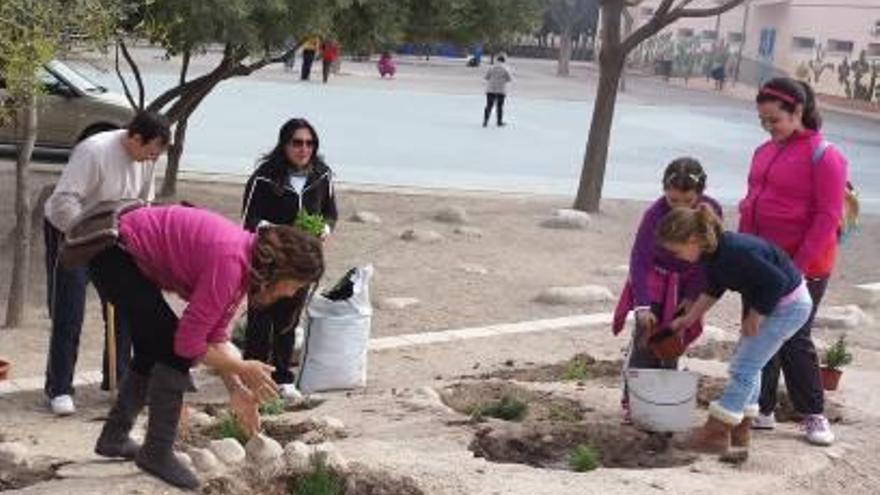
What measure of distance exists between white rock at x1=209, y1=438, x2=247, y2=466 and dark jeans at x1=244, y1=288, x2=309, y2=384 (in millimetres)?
1556

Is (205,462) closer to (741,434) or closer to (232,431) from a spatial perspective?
(232,431)

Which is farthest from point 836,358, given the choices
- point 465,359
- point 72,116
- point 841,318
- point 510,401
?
point 72,116

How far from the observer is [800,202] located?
20.0 ft

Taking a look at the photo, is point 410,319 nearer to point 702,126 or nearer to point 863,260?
point 863,260

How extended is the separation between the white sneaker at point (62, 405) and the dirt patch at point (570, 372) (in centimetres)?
242

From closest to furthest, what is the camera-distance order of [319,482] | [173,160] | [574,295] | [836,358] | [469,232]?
[319,482] < [836,358] < [574,295] < [469,232] < [173,160]

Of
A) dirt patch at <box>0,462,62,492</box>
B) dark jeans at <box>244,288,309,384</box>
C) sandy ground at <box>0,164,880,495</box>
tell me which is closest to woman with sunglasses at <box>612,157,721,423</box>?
sandy ground at <box>0,164,880,495</box>

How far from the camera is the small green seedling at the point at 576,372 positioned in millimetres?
7535

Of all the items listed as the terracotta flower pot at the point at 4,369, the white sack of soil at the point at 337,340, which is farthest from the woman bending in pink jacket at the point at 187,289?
the terracotta flower pot at the point at 4,369

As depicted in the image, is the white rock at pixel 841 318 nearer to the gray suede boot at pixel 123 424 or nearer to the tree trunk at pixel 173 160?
the gray suede boot at pixel 123 424

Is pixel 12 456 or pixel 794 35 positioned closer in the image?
pixel 12 456

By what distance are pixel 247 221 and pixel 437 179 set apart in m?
11.4

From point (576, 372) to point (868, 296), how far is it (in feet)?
14.9

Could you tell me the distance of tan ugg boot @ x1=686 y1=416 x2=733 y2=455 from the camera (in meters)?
5.89
